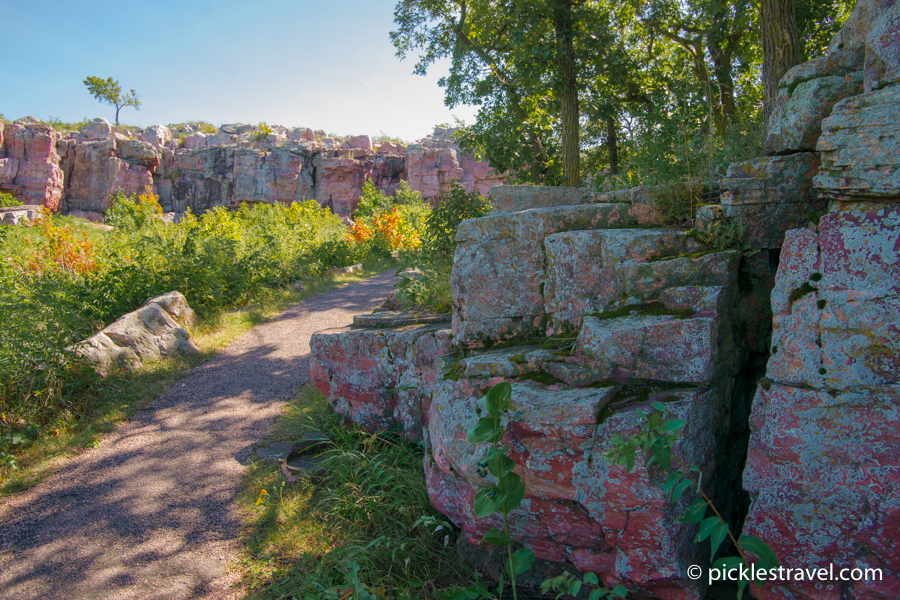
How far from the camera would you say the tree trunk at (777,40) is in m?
5.18

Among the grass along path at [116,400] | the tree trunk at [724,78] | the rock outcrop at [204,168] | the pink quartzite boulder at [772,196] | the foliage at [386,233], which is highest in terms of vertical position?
the rock outcrop at [204,168]

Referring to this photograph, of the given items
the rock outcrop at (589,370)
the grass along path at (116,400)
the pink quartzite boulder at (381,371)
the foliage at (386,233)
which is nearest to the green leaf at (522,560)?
the rock outcrop at (589,370)

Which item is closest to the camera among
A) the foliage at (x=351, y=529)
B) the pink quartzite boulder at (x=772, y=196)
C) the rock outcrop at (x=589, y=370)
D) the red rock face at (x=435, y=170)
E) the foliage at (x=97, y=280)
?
the rock outcrop at (x=589, y=370)

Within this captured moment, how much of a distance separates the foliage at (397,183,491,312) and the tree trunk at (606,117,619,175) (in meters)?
3.27

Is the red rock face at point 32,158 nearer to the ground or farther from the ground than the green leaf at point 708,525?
farther from the ground

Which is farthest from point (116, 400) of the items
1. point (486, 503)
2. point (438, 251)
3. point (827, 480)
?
point (827, 480)

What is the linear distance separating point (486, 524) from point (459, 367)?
2.97ft

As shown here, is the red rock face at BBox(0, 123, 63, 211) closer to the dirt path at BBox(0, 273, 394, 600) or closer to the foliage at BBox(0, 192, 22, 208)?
the foliage at BBox(0, 192, 22, 208)

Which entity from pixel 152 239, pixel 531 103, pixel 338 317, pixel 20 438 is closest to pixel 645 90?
pixel 531 103

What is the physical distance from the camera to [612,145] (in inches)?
347

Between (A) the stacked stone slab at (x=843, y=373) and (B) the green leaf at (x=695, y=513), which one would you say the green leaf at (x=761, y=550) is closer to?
(B) the green leaf at (x=695, y=513)

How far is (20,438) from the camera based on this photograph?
4559mm

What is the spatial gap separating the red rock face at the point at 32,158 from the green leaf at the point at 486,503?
118 ft

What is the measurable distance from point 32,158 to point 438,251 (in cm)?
3412
